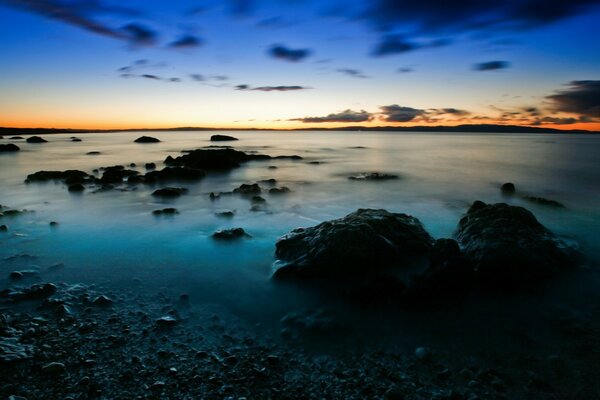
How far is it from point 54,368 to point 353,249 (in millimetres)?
5011

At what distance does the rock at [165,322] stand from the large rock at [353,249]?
217 cm

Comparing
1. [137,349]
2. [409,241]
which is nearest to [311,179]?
[409,241]

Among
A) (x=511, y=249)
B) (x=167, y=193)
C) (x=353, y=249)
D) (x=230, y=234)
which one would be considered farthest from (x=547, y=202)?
(x=167, y=193)

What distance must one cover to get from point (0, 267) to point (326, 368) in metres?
6.94

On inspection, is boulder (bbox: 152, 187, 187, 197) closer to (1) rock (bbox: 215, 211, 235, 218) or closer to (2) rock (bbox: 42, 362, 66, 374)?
(1) rock (bbox: 215, 211, 235, 218)

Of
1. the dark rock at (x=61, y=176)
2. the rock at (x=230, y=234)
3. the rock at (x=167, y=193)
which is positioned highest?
the dark rock at (x=61, y=176)

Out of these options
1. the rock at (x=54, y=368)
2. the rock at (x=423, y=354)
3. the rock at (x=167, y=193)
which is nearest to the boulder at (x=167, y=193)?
the rock at (x=167, y=193)

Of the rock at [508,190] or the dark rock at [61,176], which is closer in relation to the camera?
the rock at [508,190]

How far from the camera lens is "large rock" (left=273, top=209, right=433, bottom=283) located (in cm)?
671

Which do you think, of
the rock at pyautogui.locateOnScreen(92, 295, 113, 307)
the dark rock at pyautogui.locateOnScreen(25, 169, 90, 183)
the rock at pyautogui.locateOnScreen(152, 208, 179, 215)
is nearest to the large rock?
the rock at pyautogui.locateOnScreen(92, 295, 113, 307)

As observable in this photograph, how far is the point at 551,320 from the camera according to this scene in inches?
202

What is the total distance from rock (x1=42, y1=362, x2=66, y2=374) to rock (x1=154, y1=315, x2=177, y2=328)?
3.90 ft

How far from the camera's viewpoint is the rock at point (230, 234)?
9117mm

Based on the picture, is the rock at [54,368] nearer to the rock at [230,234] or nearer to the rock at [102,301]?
the rock at [102,301]
